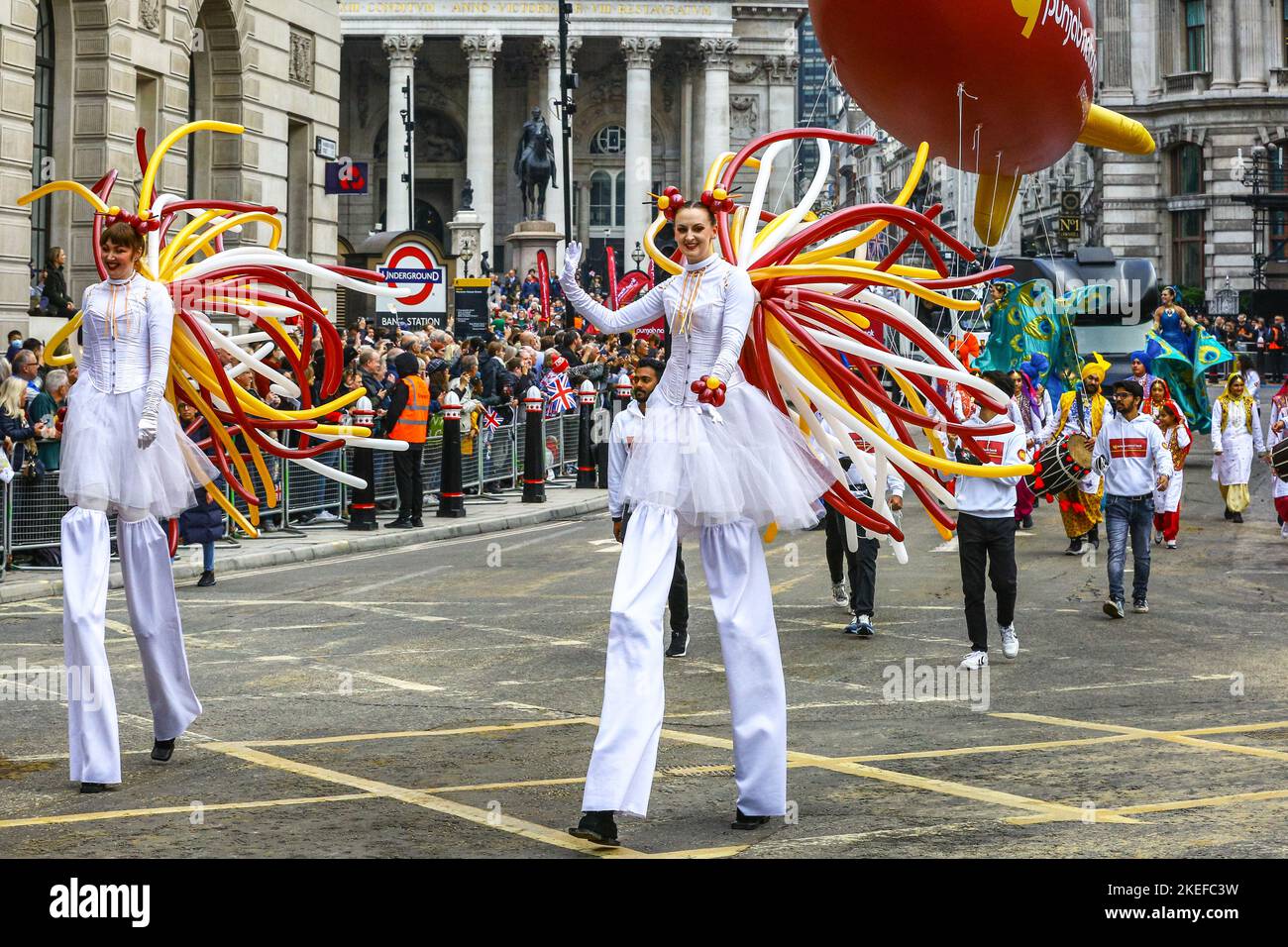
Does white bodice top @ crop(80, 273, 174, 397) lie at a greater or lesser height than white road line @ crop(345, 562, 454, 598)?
greater

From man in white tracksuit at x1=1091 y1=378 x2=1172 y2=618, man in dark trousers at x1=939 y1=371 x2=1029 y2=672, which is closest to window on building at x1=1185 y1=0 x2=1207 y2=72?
man in white tracksuit at x1=1091 y1=378 x2=1172 y2=618

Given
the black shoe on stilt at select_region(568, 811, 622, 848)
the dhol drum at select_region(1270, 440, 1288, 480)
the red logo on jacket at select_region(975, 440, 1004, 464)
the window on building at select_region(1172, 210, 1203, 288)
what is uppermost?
the window on building at select_region(1172, 210, 1203, 288)

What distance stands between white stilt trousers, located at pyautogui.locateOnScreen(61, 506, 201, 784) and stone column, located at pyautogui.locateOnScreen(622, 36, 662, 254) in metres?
81.3

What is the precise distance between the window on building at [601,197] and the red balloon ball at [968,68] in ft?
269

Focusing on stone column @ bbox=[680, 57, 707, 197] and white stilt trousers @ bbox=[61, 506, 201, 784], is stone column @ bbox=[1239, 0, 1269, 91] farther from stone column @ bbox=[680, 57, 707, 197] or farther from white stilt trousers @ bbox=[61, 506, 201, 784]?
white stilt trousers @ bbox=[61, 506, 201, 784]

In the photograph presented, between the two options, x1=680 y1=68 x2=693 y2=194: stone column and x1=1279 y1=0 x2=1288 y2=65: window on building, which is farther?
x1=680 y1=68 x2=693 y2=194: stone column

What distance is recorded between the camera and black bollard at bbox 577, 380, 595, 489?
26969 millimetres

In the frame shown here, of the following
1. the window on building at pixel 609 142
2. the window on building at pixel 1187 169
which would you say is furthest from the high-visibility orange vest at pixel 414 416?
the window on building at pixel 609 142

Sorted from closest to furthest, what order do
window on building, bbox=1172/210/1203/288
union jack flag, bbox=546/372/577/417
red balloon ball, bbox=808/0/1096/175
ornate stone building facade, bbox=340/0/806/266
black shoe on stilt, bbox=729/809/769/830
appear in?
black shoe on stilt, bbox=729/809/769/830
red balloon ball, bbox=808/0/1096/175
union jack flag, bbox=546/372/577/417
window on building, bbox=1172/210/1203/288
ornate stone building facade, bbox=340/0/806/266

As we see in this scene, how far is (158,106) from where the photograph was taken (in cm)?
2644

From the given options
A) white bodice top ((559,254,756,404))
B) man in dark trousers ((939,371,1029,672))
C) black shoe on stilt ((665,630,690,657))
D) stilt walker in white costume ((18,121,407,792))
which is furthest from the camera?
black shoe on stilt ((665,630,690,657))

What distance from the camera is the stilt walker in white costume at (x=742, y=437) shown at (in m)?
6.84

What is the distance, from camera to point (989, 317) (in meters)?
26.5
